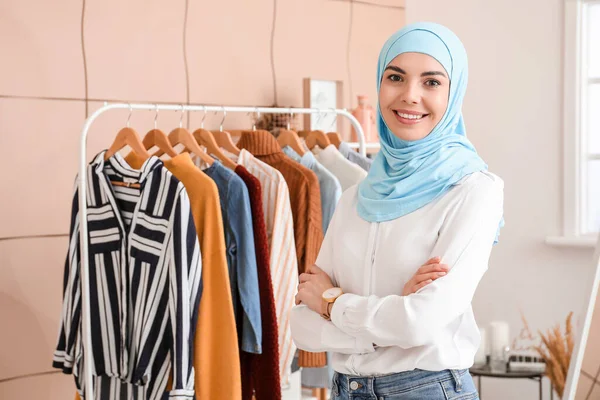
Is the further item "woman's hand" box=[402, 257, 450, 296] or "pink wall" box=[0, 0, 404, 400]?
"pink wall" box=[0, 0, 404, 400]

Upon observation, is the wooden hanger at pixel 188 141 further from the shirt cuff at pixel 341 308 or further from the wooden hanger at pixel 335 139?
the shirt cuff at pixel 341 308

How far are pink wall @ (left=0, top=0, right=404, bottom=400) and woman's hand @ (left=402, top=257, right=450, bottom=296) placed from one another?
5.23 ft

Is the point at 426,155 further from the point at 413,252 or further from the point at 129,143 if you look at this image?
the point at 129,143

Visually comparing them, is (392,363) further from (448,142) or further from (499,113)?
(499,113)

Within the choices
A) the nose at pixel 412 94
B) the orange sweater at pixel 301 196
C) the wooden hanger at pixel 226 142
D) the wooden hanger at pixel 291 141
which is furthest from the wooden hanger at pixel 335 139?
the nose at pixel 412 94

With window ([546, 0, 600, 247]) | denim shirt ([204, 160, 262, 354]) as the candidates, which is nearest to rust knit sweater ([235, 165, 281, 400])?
denim shirt ([204, 160, 262, 354])

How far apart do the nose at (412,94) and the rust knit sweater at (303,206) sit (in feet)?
3.16

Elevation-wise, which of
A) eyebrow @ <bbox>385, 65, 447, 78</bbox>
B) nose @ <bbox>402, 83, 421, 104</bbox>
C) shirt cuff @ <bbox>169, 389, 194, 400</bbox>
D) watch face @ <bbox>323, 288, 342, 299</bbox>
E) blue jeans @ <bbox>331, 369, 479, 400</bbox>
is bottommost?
shirt cuff @ <bbox>169, 389, 194, 400</bbox>

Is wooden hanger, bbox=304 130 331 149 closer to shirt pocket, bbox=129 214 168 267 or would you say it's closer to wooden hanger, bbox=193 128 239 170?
wooden hanger, bbox=193 128 239 170

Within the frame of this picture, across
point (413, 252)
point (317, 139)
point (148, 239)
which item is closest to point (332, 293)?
point (413, 252)

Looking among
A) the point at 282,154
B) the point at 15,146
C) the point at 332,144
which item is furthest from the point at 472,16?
the point at 15,146

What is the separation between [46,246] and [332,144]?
102 cm

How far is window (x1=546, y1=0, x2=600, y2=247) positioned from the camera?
352 cm

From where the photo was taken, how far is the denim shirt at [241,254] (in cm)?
211
